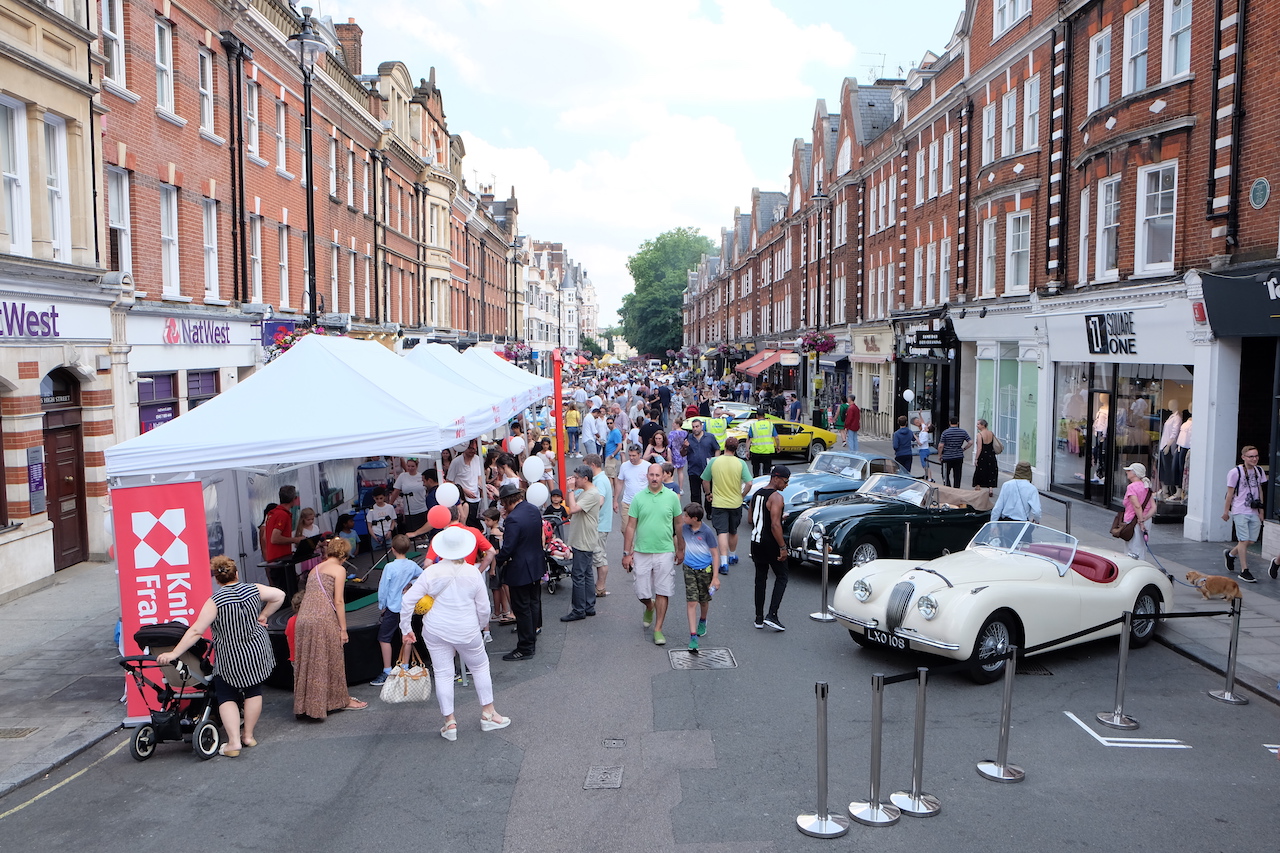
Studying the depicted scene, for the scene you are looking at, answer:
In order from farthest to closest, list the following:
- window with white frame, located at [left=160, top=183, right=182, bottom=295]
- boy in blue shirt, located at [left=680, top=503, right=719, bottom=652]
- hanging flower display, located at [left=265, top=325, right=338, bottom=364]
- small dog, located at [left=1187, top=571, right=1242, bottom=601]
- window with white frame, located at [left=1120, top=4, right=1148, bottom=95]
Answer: hanging flower display, located at [left=265, top=325, right=338, bottom=364] → window with white frame, located at [left=160, top=183, right=182, bottom=295] → window with white frame, located at [left=1120, top=4, right=1148, bottom=95] → small dog, located at [left=1187, top=571, right=1242, bottom=601] → boy in blue shirt, located at [left=680, top=503, right=719, bottom=652]

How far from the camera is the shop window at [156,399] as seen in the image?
53.4 feet

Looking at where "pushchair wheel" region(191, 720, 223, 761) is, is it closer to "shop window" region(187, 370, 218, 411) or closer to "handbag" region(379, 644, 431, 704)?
"handbag" region(379, 644, 431, 704)

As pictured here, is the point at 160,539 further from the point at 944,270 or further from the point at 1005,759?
the point at 944,270

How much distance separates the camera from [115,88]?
49.7ft

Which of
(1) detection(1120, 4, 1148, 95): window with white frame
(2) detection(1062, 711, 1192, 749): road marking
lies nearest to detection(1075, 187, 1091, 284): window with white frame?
(1) detection(1120, 4, 1148, 95): window with white frame

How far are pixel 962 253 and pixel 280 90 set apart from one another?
59.1ft

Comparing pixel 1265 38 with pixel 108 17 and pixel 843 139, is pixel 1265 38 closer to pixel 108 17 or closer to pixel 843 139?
pixel 108 17

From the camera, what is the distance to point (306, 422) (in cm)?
930

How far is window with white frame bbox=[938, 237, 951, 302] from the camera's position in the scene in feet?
90.3

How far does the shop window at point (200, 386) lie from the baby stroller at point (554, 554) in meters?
8.65

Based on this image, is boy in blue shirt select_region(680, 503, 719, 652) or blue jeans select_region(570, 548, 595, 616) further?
blue jeans select_region(570, 548, 595, 616)

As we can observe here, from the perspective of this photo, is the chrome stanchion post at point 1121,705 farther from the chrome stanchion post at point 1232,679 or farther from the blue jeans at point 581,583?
the blue jeans at point 581,583

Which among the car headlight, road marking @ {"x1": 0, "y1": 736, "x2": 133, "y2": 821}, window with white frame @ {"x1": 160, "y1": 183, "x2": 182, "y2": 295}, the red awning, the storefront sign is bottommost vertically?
road marking @ {"x1": 0, "y1": 736, "x2": 133, "y2": 821}

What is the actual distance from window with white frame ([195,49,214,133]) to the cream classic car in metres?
16.1
